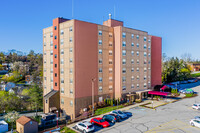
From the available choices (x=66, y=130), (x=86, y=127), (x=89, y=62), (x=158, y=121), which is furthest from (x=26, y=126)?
(x=158, y=121)

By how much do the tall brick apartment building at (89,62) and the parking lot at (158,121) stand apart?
10824 millimetres

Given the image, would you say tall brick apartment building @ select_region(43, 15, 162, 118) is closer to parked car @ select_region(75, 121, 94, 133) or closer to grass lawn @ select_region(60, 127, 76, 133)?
grass lawn @ select_region(60, 127, 76, 133)

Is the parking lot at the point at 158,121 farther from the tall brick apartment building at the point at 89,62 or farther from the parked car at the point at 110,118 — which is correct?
the tall brick apartment building at the point at 89,62

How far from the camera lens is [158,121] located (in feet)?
93.8

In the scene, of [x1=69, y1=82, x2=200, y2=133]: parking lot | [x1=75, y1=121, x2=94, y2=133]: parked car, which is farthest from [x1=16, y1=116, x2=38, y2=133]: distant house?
[x1=69, y1=82, x2=200, y2=133]: parking lot

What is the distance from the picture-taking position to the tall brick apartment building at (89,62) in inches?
1465

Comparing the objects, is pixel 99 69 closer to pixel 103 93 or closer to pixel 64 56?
pixel 103 93

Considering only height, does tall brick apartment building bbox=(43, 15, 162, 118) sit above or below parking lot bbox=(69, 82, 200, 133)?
above

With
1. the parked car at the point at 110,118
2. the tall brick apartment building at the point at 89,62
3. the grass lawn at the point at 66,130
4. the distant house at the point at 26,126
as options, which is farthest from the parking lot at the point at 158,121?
the distant house at the point at 26,126

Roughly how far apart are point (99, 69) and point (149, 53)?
→ 21856mm

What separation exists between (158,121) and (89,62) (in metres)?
21.0

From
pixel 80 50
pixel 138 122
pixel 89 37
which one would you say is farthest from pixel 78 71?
pixel 138 122

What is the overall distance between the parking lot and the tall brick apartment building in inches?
426

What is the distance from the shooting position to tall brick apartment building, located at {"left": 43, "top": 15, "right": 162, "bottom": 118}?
37219 millimetres
